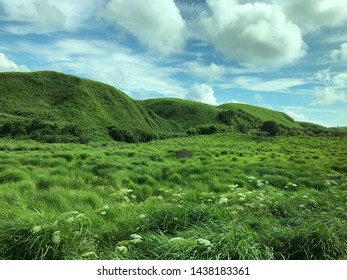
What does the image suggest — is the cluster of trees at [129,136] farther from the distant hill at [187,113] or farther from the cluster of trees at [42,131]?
the distant hill at [187,113]

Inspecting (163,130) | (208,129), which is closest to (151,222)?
(208,129)

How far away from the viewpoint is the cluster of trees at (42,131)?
65256 mm

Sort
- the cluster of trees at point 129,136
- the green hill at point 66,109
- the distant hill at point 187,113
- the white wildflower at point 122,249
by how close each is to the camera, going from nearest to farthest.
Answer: the white wildflower at point 122,249
the green hill at point 66,109
the cluster of trees at point 129,136
the distant hill at point 187,113

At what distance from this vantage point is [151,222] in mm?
5727

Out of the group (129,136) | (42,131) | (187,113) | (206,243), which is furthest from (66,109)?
Result: (206,243)

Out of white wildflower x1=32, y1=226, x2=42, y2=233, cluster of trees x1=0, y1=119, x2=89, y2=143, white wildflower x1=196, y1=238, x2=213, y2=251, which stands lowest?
white wildflower x1=32, y1=226, x2=42, y2=233

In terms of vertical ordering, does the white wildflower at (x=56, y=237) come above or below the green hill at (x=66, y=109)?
below

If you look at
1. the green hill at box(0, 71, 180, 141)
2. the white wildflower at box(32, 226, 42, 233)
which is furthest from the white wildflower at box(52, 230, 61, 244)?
the green hill at box(0, 71, 180, 141)

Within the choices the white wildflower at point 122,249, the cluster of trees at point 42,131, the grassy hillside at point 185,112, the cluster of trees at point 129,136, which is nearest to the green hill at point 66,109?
the cluster of trees at point 42,131

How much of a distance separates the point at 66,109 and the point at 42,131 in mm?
25812

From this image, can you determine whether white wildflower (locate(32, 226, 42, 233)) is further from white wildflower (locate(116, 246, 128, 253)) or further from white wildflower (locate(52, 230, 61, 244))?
white wildflower (locate(116, 246, 128, 253))

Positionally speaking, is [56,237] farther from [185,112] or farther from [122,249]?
[185,112]

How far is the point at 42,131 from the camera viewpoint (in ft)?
229

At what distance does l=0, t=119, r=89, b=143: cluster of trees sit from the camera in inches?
2569
